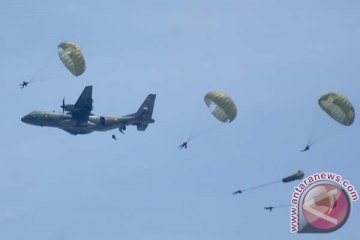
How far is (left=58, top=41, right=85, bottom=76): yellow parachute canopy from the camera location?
412 ft

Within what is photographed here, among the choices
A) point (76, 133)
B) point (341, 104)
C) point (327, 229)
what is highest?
point (76, 133)

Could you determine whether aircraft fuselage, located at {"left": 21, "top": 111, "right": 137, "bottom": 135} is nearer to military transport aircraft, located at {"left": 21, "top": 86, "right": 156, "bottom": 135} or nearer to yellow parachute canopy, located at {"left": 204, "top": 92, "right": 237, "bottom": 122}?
military transport aircraft, located at {"left": 21, "top": 86, "right": 156, "bottom": 135}

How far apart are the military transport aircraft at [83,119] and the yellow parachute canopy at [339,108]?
107ft

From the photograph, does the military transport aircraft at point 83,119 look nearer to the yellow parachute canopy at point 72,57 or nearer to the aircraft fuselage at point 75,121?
the aircraft fuselage at point 75,121

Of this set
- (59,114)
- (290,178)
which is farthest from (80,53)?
(290,178)

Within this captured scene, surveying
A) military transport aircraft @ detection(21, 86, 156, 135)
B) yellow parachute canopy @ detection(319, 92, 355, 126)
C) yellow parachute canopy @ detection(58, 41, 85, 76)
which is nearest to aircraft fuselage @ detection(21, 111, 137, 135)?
military transport aircraft @ detection(21, 86, 156, 135)

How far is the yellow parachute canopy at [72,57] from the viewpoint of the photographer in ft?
412

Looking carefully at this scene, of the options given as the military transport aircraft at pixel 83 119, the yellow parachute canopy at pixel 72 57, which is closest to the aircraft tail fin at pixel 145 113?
the military transport aircraft at pixel 83 119

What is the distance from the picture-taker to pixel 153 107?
478 ft

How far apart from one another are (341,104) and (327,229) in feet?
44.8

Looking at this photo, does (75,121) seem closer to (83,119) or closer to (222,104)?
(83,119)

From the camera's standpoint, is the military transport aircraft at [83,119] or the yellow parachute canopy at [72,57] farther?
the military transport aircraft at [83,119]

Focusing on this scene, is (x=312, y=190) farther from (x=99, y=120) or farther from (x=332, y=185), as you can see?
(x=99, y=120)

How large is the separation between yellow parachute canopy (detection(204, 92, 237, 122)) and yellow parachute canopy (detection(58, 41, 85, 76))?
15834mm
